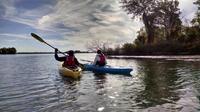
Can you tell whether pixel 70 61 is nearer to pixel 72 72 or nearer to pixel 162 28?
pixel 72 72

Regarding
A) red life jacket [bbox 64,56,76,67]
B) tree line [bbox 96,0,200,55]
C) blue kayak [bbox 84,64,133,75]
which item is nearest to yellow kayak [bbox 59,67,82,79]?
red life jacket [bbox 64,56,76,67]

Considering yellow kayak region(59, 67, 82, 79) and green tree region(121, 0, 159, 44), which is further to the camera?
green tree region(121, 0, 159, 44)

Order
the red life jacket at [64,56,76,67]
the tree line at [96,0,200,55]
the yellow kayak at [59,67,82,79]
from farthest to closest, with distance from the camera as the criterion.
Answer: the tree line at [96,0,200,55]
the red life jacket at [64,56,76,67]
the yellow kayak at [59,67,82,79]

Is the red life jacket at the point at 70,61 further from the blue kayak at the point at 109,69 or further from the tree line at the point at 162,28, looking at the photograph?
the tree line at the point at 162,28

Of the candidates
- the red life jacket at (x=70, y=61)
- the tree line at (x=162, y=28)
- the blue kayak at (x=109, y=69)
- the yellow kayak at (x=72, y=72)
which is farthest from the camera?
the tree line at (x=162, y=28)

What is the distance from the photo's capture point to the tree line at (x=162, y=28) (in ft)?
207

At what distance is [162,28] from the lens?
250 feet

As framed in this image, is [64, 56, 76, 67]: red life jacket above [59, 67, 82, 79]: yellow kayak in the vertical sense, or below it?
above

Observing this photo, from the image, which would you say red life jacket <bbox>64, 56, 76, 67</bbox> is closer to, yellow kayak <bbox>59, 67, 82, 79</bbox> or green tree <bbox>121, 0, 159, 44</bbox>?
yellow kayak <bbox>59, 67, 82, 79</bbox>

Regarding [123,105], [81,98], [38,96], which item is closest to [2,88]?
[38,96]

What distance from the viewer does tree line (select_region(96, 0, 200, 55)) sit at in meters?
63.0

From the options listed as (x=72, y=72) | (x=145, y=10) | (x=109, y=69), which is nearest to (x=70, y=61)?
(x=72, y=72)

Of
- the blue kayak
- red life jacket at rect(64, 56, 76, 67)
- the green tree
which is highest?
the green tree

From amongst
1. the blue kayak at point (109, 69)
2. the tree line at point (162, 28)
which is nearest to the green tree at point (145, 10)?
the tree line at point (162, 28)
